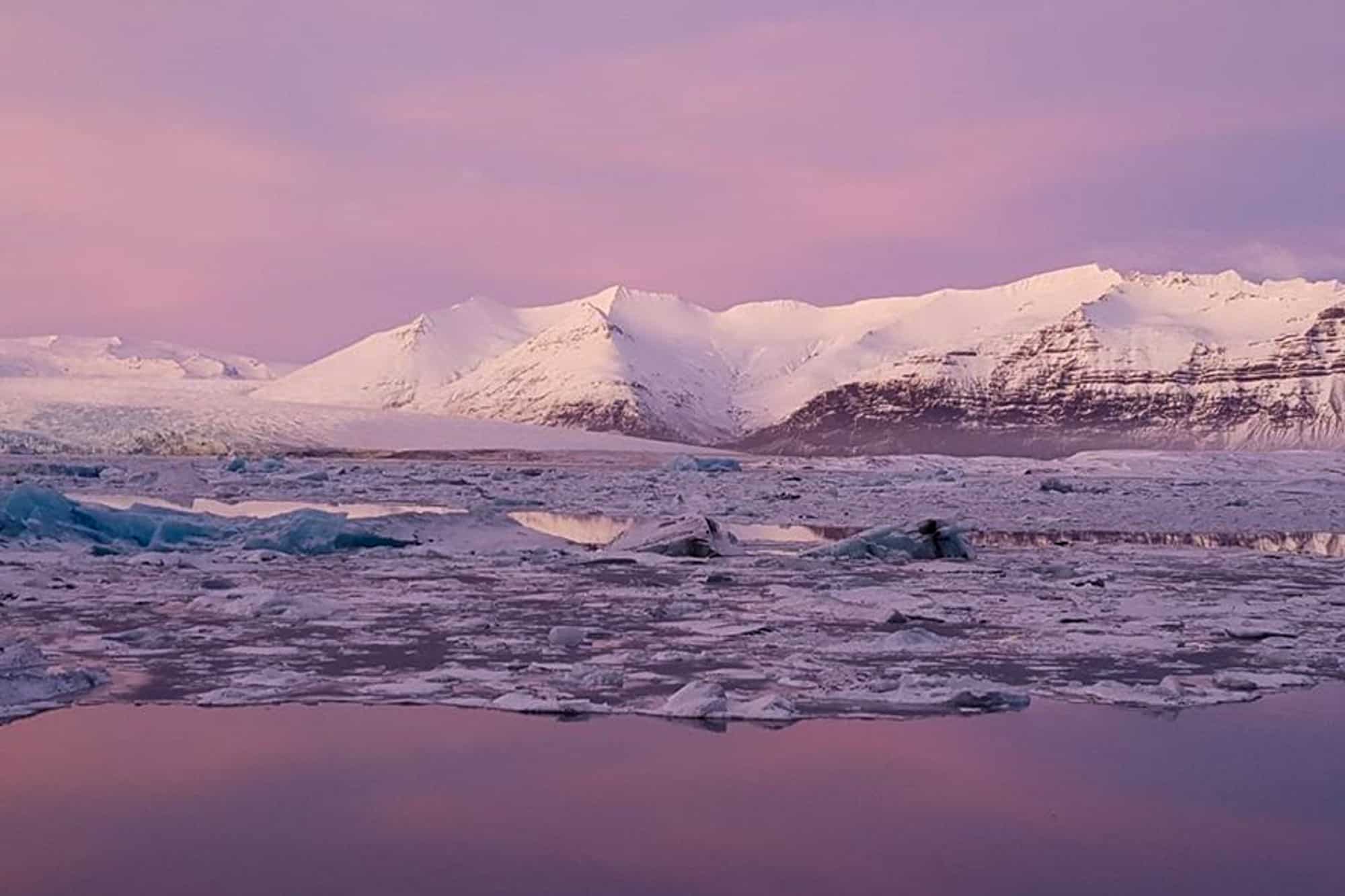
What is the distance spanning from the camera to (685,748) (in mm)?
4828

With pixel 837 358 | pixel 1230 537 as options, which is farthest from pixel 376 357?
pixel 1230 537

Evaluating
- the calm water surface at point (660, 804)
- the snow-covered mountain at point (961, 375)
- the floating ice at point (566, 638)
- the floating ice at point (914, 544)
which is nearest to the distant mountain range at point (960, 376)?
the snow-covered mountain at point (961, 375)

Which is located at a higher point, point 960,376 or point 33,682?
point 960,376

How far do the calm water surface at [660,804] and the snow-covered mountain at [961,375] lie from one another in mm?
131327

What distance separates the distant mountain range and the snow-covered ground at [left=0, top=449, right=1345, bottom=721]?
12143 cm

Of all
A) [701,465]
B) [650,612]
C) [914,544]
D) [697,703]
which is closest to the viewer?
[697,703]

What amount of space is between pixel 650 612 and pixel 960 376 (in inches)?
5783

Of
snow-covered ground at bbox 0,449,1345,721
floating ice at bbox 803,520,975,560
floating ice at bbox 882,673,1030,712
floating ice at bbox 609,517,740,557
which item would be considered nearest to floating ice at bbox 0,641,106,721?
snow-covered ground at bbox 0,449,1345,721

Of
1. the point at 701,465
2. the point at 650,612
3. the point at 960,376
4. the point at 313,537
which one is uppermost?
the point at 960,376

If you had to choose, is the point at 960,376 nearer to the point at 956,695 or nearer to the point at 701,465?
the point at 701,465

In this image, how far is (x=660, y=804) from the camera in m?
4.13

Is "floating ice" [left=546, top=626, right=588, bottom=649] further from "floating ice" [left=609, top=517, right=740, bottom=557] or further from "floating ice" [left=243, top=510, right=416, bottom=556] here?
"floating ice" [left=243, top=510, right=416, bottom=556]

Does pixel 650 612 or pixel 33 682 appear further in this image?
pixel 650 612

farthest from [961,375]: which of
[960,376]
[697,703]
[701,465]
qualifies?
[697,703]
